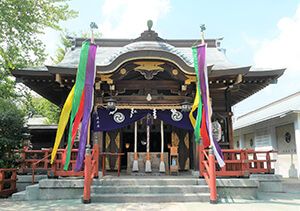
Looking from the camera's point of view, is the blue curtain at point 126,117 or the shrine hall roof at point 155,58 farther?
the blue curtain at point 126,117

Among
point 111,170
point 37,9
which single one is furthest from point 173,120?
point 37,9

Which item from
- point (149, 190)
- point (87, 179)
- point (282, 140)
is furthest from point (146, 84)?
point (282, 140)

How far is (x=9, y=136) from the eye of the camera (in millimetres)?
8102

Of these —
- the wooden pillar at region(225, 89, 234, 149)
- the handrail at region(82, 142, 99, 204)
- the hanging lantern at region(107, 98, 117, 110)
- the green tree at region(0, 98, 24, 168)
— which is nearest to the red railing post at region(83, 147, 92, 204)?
the handrail at region(82, 142, 99, 204)

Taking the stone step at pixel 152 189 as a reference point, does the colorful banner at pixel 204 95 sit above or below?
above

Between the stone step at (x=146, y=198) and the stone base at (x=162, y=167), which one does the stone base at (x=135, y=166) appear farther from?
the stone step at (x=146, y=198)

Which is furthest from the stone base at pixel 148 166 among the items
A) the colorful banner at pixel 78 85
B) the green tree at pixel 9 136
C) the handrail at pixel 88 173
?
the green tree at pixel 9 136

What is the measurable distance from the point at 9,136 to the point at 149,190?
4.84 metres

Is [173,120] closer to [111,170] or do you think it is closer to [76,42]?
[111,170]

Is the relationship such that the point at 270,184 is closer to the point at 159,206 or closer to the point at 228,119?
the point at 228,119

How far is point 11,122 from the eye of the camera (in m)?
8.16

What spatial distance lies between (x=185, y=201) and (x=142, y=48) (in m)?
4.58

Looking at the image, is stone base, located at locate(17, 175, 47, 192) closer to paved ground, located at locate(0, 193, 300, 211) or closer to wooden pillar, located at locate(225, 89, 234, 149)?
paved ground, located at locate(0, 193, 300, 211)

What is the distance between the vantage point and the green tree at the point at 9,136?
7.95 metres
